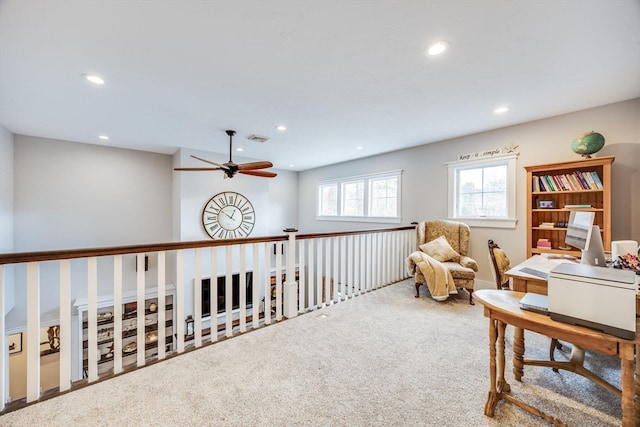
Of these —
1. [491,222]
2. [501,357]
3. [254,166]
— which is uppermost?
[254,166]

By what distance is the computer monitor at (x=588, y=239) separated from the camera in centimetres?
167

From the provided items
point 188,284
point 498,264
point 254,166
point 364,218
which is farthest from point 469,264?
point 188,284

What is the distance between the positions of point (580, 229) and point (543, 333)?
114cm

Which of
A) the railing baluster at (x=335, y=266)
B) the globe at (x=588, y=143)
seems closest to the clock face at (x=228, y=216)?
the railing baluster at (x=335, y=266)

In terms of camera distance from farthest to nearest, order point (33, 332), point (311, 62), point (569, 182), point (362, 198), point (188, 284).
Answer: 1. point (362, 198)
2. point (188, 284)
3. point (569, 182)
4. point (311, 62)
5. point (33, 332)

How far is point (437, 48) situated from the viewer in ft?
6.47

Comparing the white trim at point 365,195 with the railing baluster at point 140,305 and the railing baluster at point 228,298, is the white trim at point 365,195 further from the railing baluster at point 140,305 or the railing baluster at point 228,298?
the railing baluster at point 140,305

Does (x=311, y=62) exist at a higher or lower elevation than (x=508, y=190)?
higher

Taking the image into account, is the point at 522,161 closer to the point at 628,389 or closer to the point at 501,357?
the point at 501,357

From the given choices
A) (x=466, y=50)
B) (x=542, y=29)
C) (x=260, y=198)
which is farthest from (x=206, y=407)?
(x=260, y=198)

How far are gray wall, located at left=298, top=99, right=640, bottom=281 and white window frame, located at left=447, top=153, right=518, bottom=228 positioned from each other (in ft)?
0.22

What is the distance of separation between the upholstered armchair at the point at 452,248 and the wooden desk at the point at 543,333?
1.58m

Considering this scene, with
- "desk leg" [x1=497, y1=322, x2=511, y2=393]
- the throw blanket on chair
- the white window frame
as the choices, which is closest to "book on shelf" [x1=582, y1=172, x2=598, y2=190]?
the white window frame

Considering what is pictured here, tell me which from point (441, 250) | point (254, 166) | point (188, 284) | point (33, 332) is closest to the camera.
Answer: point (33, 332)
